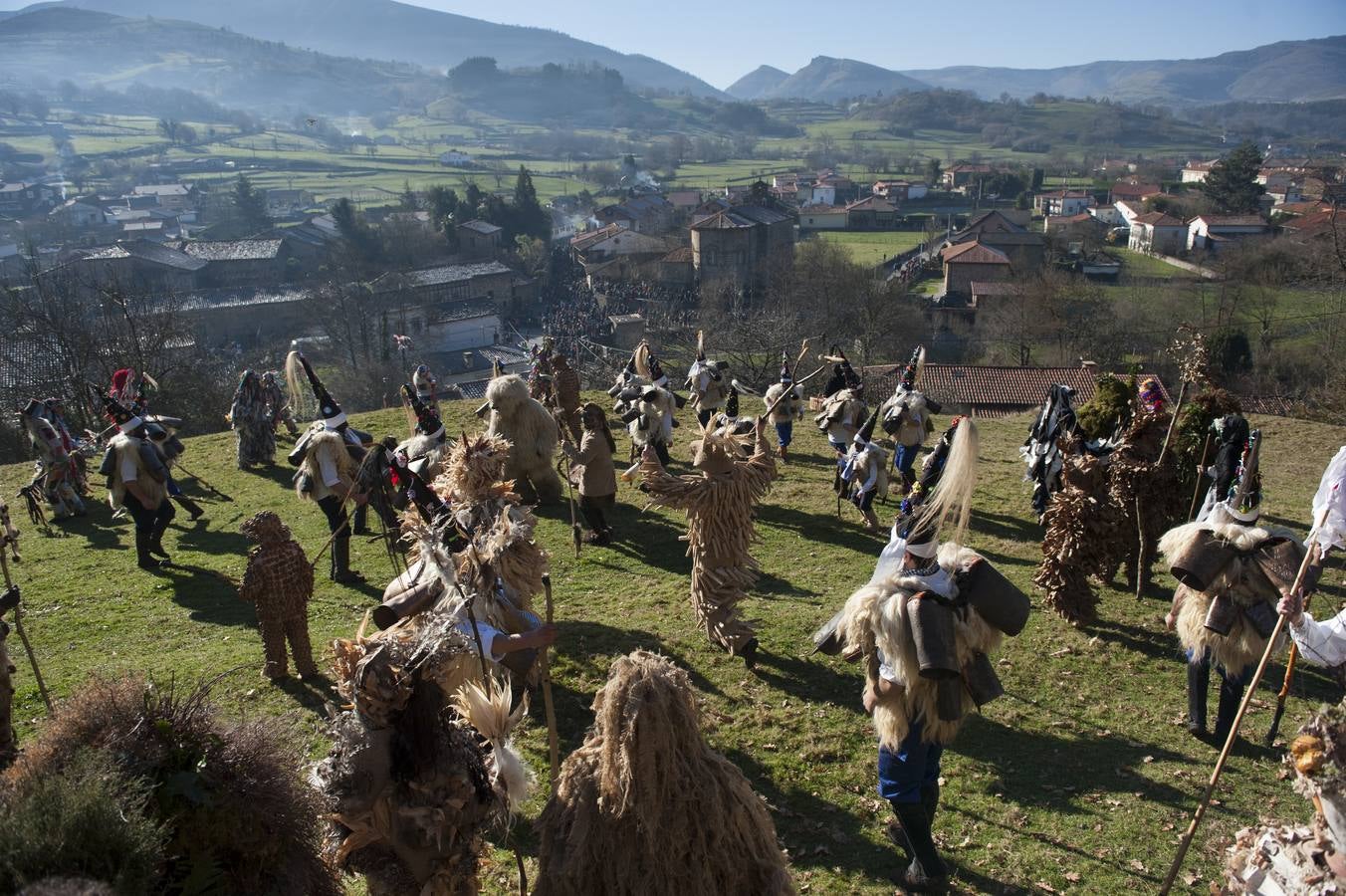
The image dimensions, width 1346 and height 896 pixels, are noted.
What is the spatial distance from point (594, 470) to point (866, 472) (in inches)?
145

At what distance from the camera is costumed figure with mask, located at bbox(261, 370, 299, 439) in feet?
53.1

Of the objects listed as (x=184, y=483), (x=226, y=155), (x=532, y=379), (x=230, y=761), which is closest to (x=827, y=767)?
(x=230, y=761)

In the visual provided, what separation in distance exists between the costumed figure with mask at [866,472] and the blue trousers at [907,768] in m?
6.47

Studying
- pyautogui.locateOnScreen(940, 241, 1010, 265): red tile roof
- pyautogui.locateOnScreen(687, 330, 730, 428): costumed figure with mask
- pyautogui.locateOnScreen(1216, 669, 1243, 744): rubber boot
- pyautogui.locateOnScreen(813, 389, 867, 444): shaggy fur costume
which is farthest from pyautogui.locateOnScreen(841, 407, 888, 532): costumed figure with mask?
pyautogui.locateOnScreen(940, 241, 1010, 265): red tile roof

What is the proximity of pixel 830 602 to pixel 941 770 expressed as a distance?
3.09m

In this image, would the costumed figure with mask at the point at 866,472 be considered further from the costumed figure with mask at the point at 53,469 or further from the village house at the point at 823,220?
the village house at the point at 823,220

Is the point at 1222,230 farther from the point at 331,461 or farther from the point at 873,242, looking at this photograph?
the point at 331,461

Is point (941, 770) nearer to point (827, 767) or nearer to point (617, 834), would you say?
point (827, 767)

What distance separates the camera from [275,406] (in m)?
16.8

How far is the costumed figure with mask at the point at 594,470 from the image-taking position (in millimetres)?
10539

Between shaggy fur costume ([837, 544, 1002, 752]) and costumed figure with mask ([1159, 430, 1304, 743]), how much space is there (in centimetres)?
227

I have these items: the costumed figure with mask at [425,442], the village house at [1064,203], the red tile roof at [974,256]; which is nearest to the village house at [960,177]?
the village house at [1064,203]

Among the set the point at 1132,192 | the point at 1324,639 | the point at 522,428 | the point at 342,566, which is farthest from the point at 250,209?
the point at 1324,639

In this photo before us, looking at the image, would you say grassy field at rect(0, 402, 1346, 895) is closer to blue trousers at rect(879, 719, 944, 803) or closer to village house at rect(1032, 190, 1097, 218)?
blue trousers at rect(879, 719, 944, 803)
